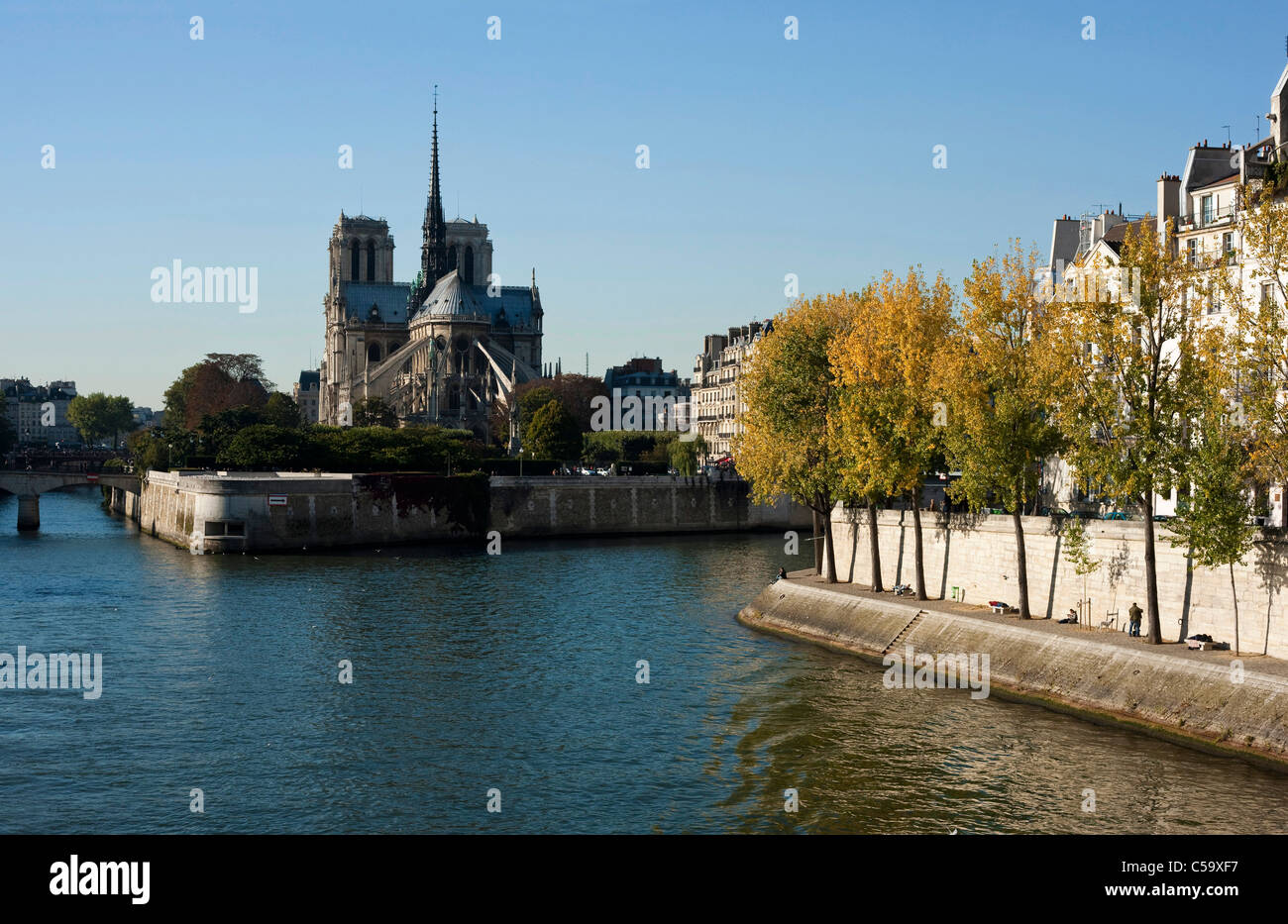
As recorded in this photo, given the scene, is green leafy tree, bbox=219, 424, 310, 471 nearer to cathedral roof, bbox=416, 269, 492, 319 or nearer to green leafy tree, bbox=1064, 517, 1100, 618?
green leafy tree, bbox=1064, 517, 1100, 618

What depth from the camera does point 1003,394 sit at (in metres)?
40.4

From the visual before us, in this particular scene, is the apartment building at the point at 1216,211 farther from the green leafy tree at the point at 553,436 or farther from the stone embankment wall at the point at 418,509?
the green leafy tree at the point at 553,436

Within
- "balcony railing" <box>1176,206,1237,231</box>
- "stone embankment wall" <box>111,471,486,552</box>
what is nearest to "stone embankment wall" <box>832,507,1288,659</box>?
"balcony railing" <box>1176,206,1237,231</box>

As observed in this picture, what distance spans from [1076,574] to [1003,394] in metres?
6.02

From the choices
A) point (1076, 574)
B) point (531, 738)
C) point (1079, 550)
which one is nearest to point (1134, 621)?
point (1079, 550)

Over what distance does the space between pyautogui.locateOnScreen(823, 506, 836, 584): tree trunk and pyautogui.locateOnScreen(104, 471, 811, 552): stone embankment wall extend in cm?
4325

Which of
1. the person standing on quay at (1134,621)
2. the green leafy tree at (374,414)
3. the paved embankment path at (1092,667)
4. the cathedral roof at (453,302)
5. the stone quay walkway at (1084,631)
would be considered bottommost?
the paved embankment path at (1092,667)

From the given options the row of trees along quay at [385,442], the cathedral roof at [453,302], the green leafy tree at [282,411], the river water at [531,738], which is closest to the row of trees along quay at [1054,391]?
the river water at [531,738]

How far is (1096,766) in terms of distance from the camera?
29750 millimetres

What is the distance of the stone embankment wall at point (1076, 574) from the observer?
34.4 m

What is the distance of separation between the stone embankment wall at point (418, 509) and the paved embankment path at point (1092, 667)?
4643 cm
